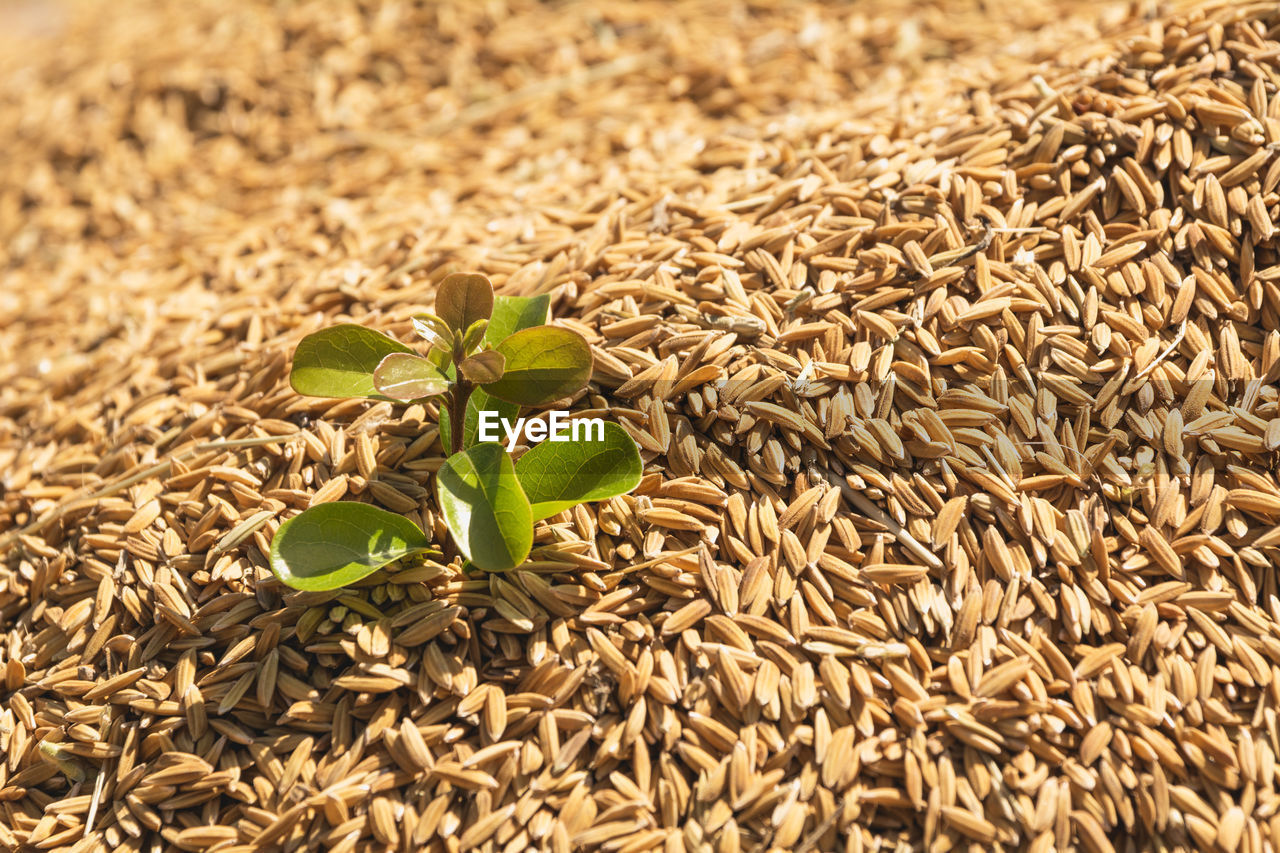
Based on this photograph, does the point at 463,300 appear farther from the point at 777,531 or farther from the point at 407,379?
the point at 777,531

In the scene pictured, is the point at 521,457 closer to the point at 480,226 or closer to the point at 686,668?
the point at 686,668

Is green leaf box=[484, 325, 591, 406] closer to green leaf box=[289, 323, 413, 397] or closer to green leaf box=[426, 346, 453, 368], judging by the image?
green leaf box=[426, 346, 453, 368]

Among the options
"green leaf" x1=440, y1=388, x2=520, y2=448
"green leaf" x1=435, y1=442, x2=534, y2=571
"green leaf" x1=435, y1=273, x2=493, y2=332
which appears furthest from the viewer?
"green leaf" x1=440, y1=388, x2=520, y2=448

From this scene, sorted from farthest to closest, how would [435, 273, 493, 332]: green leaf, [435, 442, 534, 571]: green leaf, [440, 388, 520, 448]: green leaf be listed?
1. [440, 388, 520, 448]: green leaf
2. [435, 273, 493, 332]: green leaf
3. [435, 442, 534, 571]: green leaf

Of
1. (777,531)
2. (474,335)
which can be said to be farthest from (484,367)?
(777,531)

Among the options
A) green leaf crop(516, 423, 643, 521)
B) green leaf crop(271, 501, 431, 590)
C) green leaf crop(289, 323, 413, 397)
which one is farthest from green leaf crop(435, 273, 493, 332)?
green leaf crop(271, 501, 431, 590)
